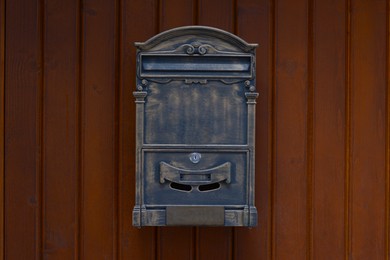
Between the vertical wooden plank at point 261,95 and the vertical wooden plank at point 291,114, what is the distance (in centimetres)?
4

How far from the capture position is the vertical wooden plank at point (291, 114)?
274 cm

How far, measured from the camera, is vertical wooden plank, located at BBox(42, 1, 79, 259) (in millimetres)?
2717

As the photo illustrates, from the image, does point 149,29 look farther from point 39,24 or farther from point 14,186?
point 14,186

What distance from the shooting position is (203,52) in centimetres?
246

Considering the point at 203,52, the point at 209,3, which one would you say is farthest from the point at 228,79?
the point at 209,3

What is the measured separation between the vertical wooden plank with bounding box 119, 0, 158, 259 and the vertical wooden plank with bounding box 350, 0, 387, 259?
38.0 inches

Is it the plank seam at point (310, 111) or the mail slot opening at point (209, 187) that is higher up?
the plank seam at point (310, 111)

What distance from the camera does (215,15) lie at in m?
2.73

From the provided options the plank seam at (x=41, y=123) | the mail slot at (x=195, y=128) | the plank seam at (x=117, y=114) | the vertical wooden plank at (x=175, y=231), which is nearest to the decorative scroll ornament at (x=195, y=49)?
the mail slot at (x=195, y=128)

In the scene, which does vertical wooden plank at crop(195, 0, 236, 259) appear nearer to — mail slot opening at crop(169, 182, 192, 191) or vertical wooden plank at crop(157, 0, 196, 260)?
vertical wooden plank at crop(157, 0, 196, 260)

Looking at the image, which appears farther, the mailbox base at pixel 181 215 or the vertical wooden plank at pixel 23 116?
the vertical wooden plank at pixel 23 116

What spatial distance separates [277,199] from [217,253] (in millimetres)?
376

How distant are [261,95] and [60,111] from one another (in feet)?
3.07

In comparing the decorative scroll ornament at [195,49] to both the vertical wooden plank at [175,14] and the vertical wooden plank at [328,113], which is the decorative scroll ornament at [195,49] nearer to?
the vertical wooden plank at [175,14]
